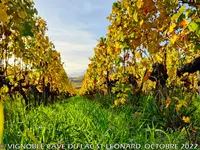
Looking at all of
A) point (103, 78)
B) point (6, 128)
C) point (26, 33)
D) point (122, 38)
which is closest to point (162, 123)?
point (122, 38)

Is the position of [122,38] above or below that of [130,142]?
above

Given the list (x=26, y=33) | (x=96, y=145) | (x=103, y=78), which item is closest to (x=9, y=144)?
(x=96, y=145)

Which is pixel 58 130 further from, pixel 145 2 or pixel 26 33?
pixel 145 2

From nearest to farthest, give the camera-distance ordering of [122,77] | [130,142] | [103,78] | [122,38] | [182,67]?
1. [130,142]
2. [122,38]
3. [182,67]
4. [122,77]
5. [103,78]

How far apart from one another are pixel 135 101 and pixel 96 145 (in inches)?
175

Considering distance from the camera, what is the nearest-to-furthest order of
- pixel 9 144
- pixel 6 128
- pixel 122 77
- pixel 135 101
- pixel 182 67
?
1. pixel 9 144
2. pixel 6 128
3. pixel 182 67
4. pixel 135 101
5. pixel 122 77

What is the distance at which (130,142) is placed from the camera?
2945 mm

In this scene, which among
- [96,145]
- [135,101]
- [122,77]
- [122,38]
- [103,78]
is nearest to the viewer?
[96,145]

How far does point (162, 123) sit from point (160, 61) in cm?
217

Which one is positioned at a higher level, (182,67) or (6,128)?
(182,67)

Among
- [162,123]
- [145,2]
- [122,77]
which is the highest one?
[145,2]

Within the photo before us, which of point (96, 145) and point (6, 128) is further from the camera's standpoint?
point (6, 128)

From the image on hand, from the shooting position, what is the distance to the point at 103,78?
45.3ft

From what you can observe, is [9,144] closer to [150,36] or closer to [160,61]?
[150,36]
